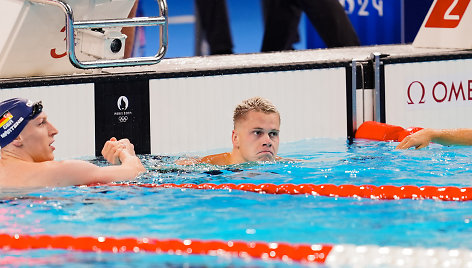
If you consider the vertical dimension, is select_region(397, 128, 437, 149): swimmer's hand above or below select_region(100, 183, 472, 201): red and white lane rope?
above

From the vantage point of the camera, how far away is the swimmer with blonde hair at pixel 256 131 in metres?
5.04

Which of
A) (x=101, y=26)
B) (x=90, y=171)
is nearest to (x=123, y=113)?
(x=101, y=26)

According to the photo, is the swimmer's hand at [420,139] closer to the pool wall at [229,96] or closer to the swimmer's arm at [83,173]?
the pool wall at [229,96]

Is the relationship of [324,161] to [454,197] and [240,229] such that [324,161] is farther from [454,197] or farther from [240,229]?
[240,229]

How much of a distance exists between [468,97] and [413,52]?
54 centimetres

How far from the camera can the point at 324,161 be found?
5527mm

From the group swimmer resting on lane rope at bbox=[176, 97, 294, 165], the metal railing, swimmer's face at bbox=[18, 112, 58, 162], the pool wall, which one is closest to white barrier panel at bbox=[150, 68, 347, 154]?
the pool wall

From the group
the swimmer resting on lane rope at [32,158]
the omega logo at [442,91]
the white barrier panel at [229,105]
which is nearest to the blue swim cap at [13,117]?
the swimmer resting on lane rope at [32,158]

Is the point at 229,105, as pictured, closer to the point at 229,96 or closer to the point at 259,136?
the point at 229,96

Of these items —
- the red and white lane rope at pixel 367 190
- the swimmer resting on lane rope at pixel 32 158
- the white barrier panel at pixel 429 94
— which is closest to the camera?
the red and white lane rope at pixel 367 190

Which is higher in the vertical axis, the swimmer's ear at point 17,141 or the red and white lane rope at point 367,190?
A: the swimmer's ear at point 17,141

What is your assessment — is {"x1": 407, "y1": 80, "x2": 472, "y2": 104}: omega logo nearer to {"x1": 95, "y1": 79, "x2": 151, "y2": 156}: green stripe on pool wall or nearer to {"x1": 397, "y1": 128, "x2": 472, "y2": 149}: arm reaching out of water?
{"x1": 397, "y1": 128, "x2": 472, "y2": 149}: arm reaching out of water

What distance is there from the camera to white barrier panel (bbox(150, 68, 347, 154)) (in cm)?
612

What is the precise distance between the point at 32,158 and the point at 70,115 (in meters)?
1.29
